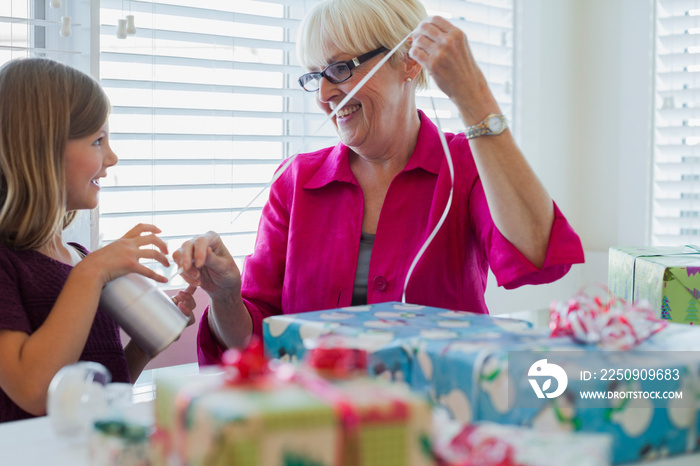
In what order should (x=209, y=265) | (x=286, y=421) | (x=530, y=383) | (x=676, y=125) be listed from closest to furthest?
(x=286, y=421) → (x=530, y=383) → (x=209, y=265) → (x=676, y=125)

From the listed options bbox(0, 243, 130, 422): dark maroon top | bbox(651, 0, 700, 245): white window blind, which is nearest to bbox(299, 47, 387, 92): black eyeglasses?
bbox(0, 243, 130, 422): dark maroon top

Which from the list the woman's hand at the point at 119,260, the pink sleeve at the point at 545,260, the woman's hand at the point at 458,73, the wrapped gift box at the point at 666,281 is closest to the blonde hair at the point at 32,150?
the woman's hand at the point at 119,260

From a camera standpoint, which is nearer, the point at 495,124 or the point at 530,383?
the point at 530,383

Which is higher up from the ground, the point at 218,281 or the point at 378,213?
the point at 378,213

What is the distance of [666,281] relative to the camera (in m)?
1.20

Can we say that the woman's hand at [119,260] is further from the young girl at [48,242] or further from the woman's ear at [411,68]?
the woman's ear at [411,68]

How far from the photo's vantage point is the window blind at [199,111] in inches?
66.7

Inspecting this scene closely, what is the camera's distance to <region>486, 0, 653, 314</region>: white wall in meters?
2.53

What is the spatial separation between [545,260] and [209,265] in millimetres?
521

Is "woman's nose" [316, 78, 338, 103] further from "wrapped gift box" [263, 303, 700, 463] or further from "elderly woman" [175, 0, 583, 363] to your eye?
"wrapped gift box" [263, 303, 700, 463]

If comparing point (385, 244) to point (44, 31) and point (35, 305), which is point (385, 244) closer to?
point (35, 305)

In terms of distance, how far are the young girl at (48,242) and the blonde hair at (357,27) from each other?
1.30 ft

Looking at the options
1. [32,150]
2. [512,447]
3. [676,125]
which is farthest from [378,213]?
[676,125]

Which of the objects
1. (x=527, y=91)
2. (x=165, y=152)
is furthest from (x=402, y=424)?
(x=527, y=91)
